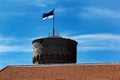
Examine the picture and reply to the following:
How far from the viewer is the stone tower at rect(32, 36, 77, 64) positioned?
205ft

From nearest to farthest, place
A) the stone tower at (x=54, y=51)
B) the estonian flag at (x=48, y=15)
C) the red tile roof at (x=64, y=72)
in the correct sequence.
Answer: the red tile roof at (x=64, y=72) → the stone tower at (x=54, y=51) → the estonian flag at (x=48, y=15)

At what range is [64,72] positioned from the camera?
52500 mm

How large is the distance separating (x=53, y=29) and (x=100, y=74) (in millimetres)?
17903

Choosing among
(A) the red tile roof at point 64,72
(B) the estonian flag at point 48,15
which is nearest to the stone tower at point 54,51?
(B) the estonian flag at point 48,15

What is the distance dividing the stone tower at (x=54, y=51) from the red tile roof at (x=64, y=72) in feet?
22.8

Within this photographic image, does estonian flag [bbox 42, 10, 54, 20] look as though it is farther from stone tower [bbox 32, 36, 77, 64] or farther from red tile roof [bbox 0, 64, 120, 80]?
red tile roof [bbox 0, 64, 120, 80]

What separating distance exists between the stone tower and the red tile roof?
22.8 feet

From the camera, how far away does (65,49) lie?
206ft

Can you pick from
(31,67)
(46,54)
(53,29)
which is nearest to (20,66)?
(31,67)

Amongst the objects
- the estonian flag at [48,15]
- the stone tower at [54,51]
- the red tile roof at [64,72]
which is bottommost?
the red tile roof at [64,72]

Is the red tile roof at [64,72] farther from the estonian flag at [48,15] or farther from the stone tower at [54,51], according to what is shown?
the estonian flag at [48,15]

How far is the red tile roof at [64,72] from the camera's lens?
50347mm

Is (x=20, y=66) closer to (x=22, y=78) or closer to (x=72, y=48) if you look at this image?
(x=22, y=78)

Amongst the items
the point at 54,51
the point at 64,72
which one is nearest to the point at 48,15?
the point at 54,51
